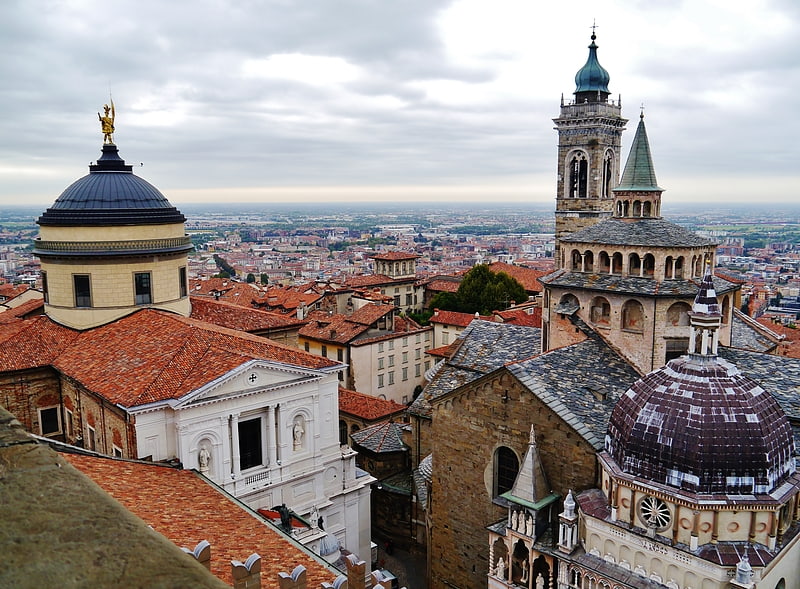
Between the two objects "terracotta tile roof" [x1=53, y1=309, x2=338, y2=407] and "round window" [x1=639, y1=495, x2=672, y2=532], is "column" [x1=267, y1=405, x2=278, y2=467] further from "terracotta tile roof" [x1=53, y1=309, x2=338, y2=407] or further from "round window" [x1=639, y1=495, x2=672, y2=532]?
"round window" [x1=639, y1=495, x2=672, y2=532]

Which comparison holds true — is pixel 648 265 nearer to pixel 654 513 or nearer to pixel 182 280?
pixel 654 513

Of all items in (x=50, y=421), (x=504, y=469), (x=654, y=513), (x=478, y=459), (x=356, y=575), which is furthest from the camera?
(x=50, y=421)

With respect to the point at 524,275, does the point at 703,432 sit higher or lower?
higher

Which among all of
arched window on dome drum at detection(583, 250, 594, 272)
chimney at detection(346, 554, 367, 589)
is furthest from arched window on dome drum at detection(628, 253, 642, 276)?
chimney at detection(346, 554, 367, 589)

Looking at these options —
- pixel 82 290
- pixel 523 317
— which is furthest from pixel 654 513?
pixel 523 317

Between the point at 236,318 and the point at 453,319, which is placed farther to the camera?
the point at 453,319

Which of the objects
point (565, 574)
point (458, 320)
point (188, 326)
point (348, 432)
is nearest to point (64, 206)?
point (188, 326)

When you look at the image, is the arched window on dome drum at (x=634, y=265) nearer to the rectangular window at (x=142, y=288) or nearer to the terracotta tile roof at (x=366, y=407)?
the terracotta tile roof at (x=366, y=407)
